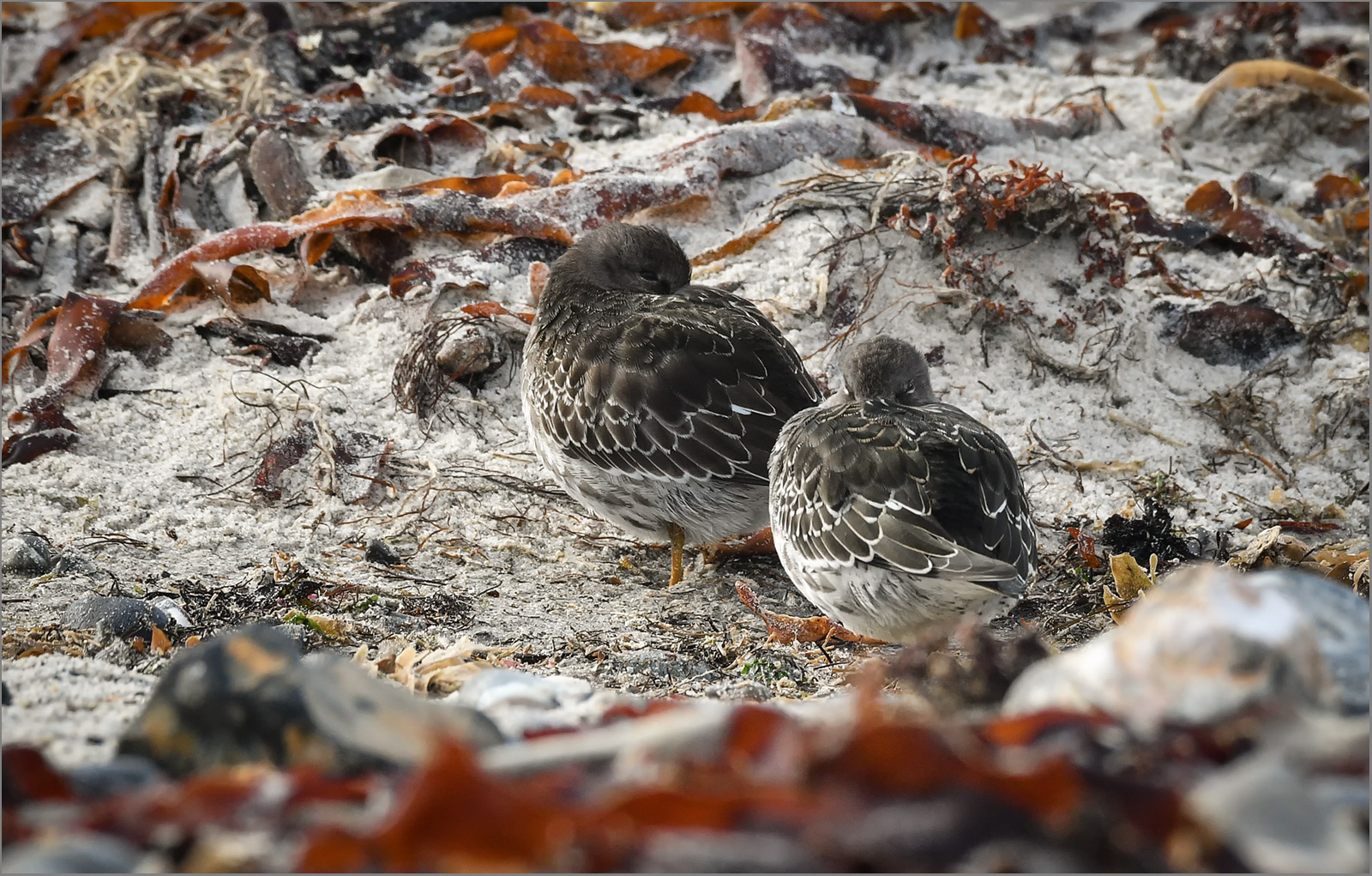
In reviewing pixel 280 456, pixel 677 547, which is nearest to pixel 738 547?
pixel 677 547

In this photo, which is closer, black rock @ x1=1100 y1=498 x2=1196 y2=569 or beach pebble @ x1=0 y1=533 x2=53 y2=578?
beach pebble @ x1=0 y1=533 x2=53 y2=578

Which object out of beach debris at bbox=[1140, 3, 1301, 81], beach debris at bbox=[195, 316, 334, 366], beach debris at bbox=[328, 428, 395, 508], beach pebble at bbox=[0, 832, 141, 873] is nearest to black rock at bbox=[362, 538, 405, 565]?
beach debris at bbox=[328, 428, 395, 508]

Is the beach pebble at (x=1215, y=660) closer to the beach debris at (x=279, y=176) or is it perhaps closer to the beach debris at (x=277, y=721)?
the beach debris at (x=277, y=721)

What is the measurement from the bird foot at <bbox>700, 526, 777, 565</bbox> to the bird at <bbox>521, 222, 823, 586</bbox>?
23 centimetres

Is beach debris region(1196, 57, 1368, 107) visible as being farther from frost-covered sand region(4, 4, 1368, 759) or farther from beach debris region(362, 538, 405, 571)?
A: beach debris region(362, 538, 405, 571)

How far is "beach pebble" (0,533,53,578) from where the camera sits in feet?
12.9

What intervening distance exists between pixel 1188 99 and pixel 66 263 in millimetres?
6002

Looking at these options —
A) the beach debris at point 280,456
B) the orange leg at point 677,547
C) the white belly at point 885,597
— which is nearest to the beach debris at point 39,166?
the beach debris at point 280,456

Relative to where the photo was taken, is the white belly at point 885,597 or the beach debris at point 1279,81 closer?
the white belly at point 885,597

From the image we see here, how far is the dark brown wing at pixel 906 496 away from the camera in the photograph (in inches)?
137

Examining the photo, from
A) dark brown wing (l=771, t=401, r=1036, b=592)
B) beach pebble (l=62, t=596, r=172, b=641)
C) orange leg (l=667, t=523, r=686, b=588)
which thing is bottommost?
orange leg (l=667, t=523, r=686, b=588)

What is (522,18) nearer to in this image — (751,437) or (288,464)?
(288,464)

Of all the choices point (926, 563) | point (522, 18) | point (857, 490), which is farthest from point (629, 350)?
point (522, 18)

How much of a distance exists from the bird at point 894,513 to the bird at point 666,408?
31 cm
